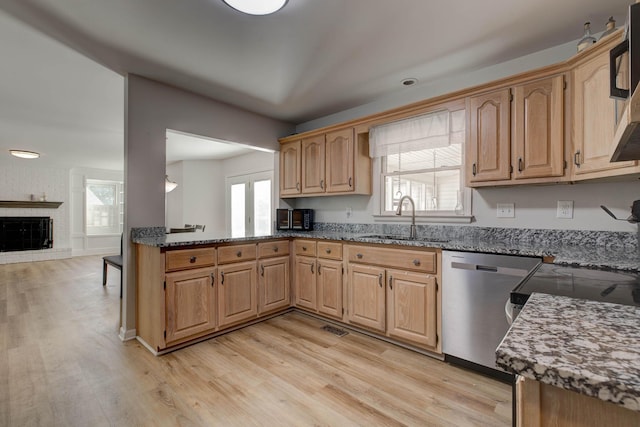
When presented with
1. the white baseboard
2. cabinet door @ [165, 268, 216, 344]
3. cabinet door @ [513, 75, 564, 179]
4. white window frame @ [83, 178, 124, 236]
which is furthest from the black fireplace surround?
cabinet door @ [513, 75, 564, 179]

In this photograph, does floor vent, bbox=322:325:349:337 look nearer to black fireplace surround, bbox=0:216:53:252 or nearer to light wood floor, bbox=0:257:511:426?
light wood floor, bbox=0:257:511:426

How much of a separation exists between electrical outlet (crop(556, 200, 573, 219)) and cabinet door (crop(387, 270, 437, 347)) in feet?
3.42

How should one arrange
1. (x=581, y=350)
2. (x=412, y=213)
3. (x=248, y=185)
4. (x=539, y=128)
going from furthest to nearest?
(x=248, y=185)
(x=412, y=213)
(x=539, y=128)
(x=581, y=350)

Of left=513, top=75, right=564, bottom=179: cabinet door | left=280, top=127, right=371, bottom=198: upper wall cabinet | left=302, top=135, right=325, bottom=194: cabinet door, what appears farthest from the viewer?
left=302, top=135, right=325, bottom=194: cabinet door

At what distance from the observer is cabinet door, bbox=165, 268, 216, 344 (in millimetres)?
2424

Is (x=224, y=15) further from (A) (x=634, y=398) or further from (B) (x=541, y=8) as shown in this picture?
(A) (x=634, y=398)

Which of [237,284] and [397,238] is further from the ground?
[397,238]

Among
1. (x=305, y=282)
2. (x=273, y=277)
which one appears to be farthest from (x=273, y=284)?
(x=305, y=282)

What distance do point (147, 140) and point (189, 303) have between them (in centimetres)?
156

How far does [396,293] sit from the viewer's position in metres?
2.51

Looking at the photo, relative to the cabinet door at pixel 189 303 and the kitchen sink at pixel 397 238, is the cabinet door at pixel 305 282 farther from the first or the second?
the cabinet door at pixel 189 303

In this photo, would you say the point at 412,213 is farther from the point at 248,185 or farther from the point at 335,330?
the point at 248,185

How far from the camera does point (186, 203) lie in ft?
23.4

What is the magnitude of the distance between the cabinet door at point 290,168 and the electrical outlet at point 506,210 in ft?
7.17
